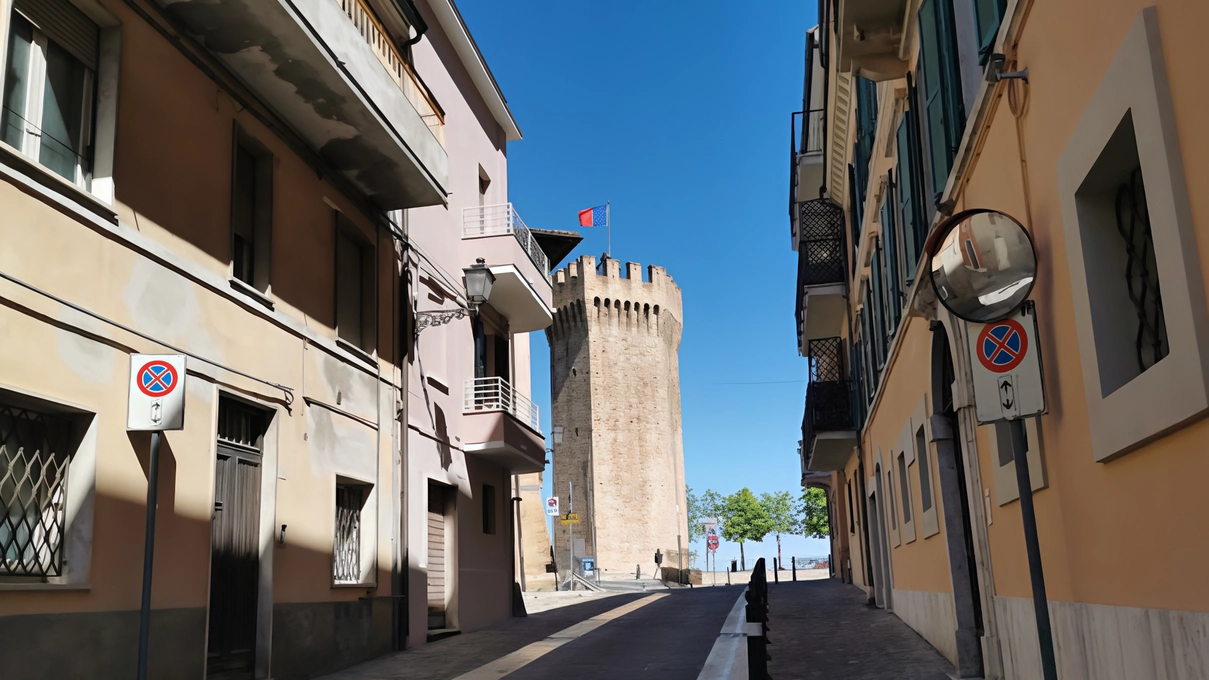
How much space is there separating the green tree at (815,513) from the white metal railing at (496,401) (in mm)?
72470

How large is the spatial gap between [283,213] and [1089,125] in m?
8.52

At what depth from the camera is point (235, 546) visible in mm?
9547

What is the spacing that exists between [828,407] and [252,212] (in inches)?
622

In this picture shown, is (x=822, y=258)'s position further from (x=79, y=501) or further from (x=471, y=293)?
(x=79, y=501)

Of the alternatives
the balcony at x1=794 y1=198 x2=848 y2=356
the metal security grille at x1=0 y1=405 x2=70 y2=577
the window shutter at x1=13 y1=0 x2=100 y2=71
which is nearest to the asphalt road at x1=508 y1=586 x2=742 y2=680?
the metal security grille at x1=0 y1=405 x2=70 y2=577

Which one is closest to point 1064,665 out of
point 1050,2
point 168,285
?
point 1050,2

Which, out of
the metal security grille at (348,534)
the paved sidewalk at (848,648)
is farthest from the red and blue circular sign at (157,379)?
the paved sidewalk at (848,648)

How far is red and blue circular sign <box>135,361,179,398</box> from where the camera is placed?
7000 millimetres

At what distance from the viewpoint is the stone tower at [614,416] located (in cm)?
6088

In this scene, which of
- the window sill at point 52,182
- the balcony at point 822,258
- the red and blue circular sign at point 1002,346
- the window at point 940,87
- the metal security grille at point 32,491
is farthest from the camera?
the balcony at point 822,258

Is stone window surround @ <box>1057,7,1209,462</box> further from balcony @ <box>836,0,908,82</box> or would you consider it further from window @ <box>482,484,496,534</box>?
window @ <box>482,484,496,534</box>

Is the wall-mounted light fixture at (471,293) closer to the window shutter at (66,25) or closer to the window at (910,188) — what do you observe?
the window at (910,188)

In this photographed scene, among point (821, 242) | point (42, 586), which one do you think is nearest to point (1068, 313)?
point (42, 586)

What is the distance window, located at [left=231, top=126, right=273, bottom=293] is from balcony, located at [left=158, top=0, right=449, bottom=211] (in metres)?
0.56
